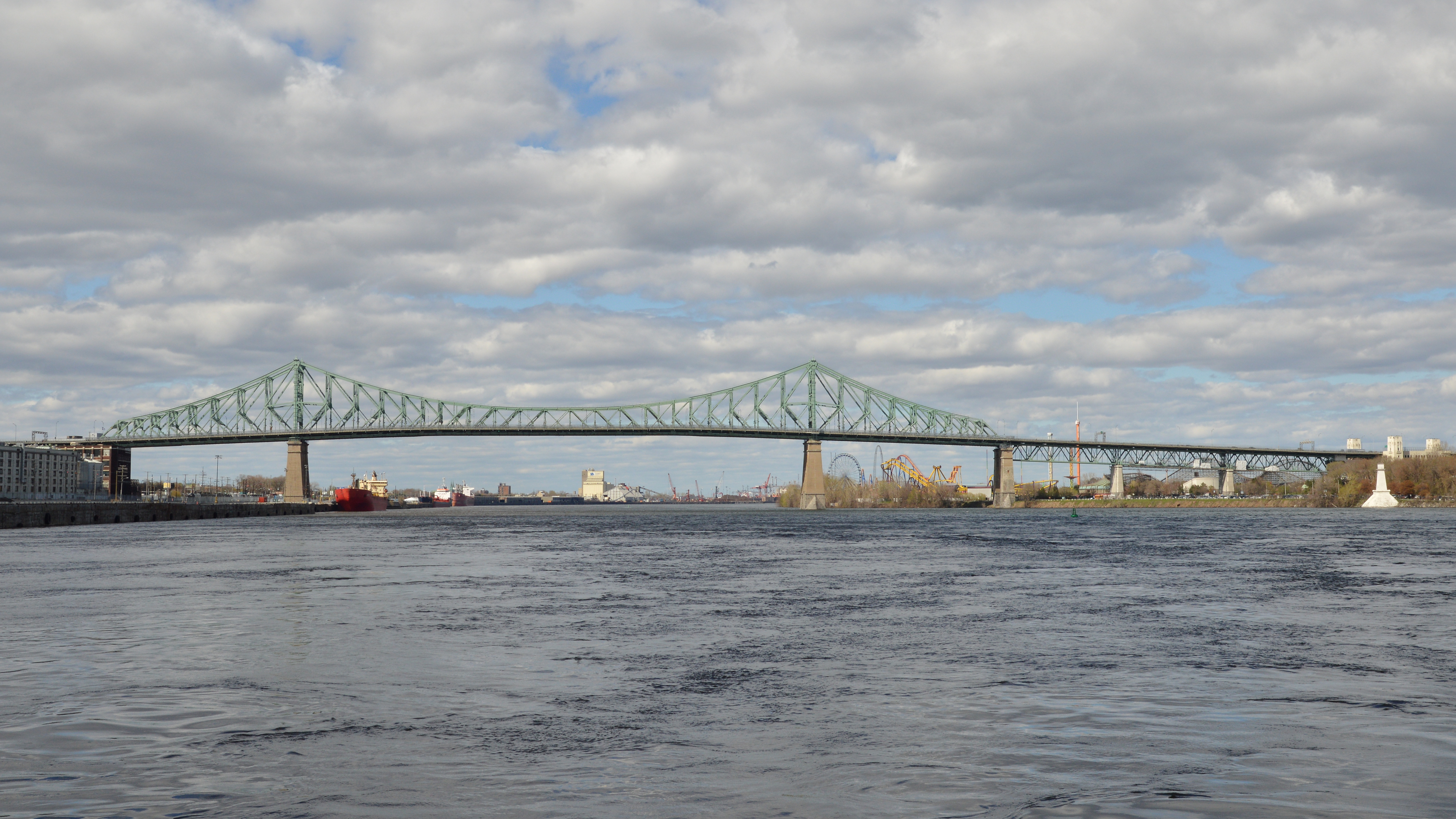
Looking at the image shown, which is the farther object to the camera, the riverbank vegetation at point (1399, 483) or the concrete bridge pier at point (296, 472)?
the concrete bridge pier at point (296, 472)

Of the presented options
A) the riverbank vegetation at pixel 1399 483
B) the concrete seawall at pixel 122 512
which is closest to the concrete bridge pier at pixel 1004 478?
the riverbank vegetation at pixel 1399 483

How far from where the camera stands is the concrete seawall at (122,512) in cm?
8938

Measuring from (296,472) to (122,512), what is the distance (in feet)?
188

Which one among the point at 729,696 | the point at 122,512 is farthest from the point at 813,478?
the point at 729,696

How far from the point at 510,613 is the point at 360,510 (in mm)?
181957

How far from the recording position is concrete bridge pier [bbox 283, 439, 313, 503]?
548 feet

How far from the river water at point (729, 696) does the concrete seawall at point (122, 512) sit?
219 ft

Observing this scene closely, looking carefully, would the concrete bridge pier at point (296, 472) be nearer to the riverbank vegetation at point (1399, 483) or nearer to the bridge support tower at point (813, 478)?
the bridge support tower at point (813, 478)

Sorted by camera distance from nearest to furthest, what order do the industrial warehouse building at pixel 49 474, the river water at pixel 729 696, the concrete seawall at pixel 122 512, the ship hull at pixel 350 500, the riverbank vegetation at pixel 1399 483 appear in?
the river water at pixel 729 696 < the concrete seawall at pixel 122 512 < the riverbank vegetation at pixel 1399 483 < the industrial warehouse building at pixel 49 474 < the ship hull at pixel 350 500

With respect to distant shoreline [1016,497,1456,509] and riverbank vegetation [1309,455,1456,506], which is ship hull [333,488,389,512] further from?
riverbank vegetation [1309,455,1456,506]

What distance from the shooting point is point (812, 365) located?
196375 mm

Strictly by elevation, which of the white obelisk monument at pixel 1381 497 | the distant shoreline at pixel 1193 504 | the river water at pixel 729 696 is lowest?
the distant shoreline at pixel 1193 504

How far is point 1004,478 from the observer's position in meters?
182

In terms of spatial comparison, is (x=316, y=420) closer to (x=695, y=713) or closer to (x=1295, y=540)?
(x=1295, y=540)
